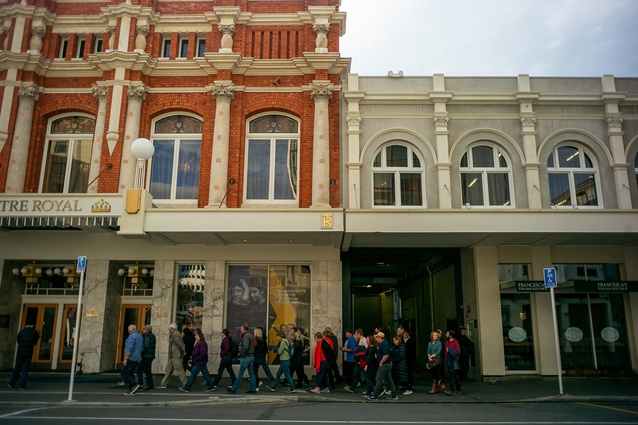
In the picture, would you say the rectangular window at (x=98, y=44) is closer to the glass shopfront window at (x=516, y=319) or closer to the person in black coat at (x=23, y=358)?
the person in black coat at (x=23, y=358)

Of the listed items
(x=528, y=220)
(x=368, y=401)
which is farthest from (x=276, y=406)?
(x=528, y=220)

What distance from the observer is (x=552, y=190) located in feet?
58.9

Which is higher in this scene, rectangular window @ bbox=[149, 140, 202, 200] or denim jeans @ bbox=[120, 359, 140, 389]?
rectangular window @ bbox=[149, 140, 202, 200]

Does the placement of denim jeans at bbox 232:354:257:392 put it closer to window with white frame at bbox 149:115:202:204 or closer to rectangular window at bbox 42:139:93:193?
window with white frame at bbox 149:115:202:204

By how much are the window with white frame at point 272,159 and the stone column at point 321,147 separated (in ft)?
3.21

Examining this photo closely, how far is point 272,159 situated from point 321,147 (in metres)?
1.96

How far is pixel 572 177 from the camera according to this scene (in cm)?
1808

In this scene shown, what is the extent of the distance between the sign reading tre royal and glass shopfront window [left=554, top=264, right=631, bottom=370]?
14.6 meters

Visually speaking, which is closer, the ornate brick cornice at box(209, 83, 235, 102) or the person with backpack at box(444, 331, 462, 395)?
the person with backpack at box(444, 331, 462, 395)

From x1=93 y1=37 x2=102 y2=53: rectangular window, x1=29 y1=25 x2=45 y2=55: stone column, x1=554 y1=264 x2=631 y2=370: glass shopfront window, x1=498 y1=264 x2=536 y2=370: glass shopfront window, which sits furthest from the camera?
x1=93 y1=37 x2=102 y2=53: rectangular window

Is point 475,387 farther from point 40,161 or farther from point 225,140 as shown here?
point 40,161

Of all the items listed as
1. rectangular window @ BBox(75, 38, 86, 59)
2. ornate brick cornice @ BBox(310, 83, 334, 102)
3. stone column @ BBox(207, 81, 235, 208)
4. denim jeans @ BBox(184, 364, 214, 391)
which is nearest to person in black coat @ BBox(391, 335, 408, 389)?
denim jeans @ BBox(184, 364, 214, 391)

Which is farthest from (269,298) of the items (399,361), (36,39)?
(36,39)

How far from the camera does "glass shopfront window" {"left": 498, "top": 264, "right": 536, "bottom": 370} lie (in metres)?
16.9
